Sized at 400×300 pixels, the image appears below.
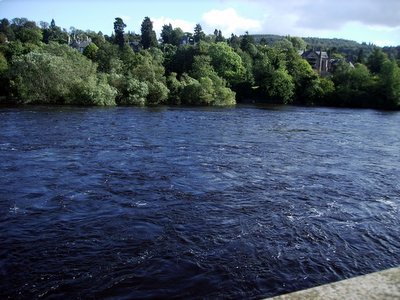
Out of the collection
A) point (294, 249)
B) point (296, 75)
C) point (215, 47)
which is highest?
point (215, 47)

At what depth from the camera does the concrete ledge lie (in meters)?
3.24

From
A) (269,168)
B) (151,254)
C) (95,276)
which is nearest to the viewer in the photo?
(95,276)

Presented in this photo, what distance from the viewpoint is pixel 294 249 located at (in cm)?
1153

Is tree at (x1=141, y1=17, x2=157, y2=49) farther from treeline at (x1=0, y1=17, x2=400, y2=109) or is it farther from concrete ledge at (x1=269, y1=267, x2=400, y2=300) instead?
concrete ledge at (x1=269, y1=267, x2=400, y2=300)

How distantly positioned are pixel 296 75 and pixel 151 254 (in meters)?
89.4

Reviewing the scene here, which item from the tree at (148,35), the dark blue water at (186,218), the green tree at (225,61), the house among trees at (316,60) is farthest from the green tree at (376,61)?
the dark blue water at (186,218)

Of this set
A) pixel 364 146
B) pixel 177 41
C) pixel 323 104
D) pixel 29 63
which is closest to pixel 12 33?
pixel 177 41

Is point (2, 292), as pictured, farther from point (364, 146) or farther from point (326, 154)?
point (364, 146)

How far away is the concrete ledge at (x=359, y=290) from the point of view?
10.6 feet

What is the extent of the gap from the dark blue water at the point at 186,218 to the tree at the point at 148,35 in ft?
406

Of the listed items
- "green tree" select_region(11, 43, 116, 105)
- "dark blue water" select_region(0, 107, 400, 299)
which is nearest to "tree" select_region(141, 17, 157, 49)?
"green tree" select_region(11, 43, 116, 105)

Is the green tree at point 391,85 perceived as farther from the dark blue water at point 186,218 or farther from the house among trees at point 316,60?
the dark blue water at point 186,218

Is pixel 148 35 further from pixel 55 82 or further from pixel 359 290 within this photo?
pixel 359 290

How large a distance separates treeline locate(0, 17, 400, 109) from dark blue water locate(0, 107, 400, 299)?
3144 cm
